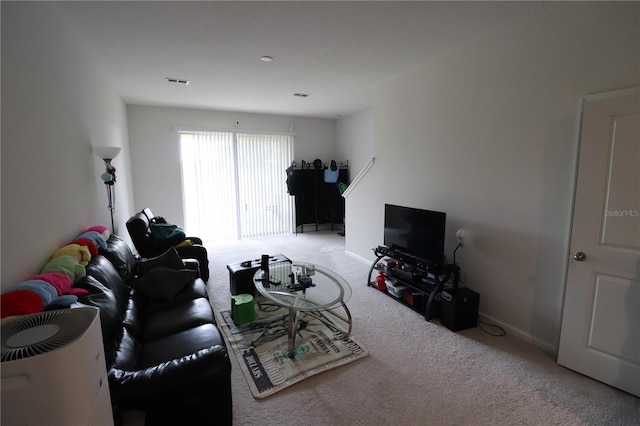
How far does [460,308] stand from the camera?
2662mm

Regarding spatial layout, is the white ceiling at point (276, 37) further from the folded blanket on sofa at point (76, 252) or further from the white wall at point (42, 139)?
the folded blanket on sofa at point (76, 252)

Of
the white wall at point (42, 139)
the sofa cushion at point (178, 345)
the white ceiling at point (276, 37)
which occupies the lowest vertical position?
the sofa cushion at point (178, 345)

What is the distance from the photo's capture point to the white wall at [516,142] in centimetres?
207

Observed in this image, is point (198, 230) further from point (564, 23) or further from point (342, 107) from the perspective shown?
point (564, 23)

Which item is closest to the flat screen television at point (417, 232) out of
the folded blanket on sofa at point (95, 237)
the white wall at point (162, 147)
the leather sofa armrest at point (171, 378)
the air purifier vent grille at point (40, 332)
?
the leather sofa armrest at point (171, 378)

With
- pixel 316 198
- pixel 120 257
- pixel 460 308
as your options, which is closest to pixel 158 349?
pixel 120 257

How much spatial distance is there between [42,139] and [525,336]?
12.3 ft

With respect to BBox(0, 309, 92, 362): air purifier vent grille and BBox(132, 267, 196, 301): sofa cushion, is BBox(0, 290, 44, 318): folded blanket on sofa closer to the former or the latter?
BBox(0, 309, 92, 362): air purifier vent grille

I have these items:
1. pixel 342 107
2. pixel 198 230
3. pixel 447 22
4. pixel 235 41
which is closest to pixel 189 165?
pixel 198 230

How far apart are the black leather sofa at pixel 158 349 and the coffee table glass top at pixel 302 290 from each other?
20.6 inches

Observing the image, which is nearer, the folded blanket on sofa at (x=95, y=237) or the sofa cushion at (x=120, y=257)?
the folded blanket on sofa at (x=95, y=237)

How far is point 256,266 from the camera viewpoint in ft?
10.8

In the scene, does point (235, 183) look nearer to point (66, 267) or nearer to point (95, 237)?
point (95, 237)

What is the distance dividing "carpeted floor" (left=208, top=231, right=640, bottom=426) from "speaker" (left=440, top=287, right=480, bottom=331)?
80mm
